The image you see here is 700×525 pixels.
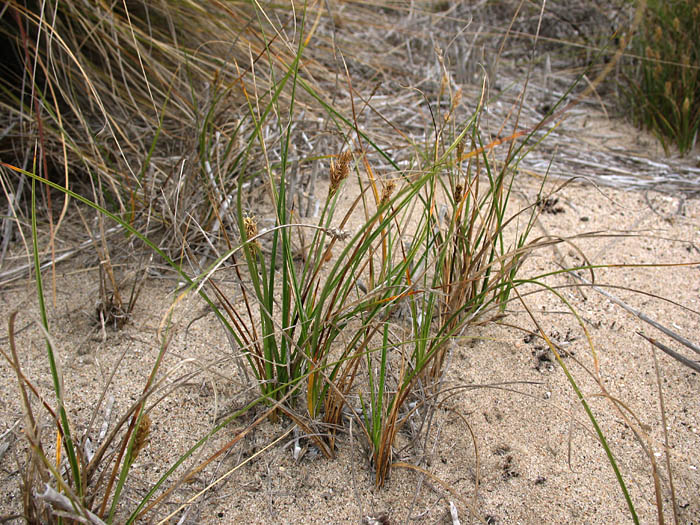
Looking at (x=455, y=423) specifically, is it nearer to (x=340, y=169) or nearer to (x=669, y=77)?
(x=340, y=169)

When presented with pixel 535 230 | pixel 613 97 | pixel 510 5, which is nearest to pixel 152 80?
pixel 535 230

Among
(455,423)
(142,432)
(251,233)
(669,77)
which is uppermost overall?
(669,77)

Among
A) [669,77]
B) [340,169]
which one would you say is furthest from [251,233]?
[669,77]

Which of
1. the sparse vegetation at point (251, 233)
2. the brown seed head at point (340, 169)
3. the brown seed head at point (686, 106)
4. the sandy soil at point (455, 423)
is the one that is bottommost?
the sandy soil at point (455, 423)

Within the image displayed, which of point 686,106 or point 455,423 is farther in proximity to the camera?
point 686,106

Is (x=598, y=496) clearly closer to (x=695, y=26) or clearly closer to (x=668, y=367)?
(x=668, y=367)

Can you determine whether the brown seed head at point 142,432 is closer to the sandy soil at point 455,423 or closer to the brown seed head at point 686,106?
the sandy soil at point 455,423

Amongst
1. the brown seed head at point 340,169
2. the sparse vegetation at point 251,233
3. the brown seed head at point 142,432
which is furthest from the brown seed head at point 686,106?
the brown seed head at point 142,432
